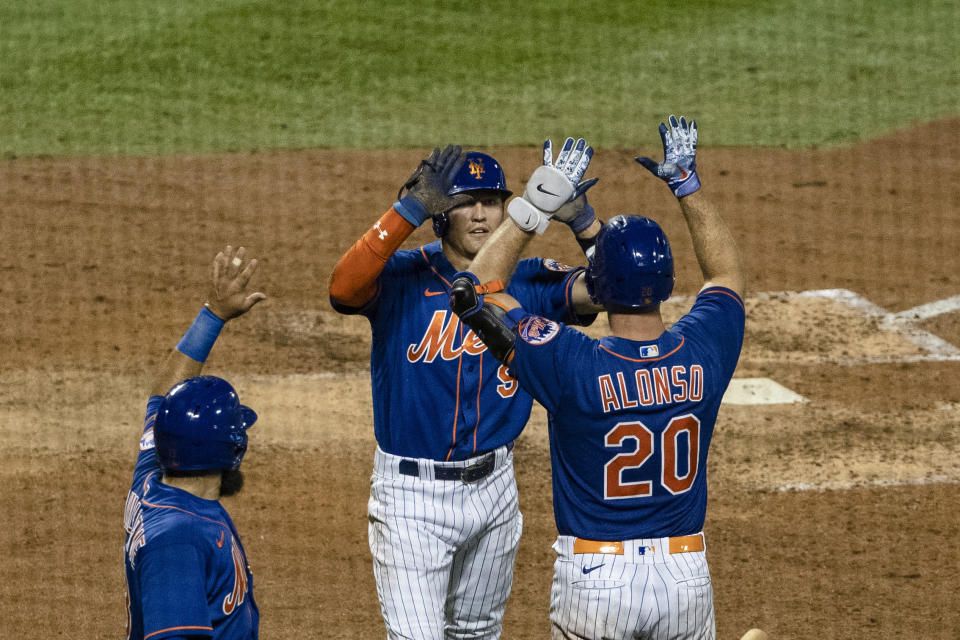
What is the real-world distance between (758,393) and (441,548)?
4.24 meters

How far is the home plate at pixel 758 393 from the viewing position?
7555 millimetres

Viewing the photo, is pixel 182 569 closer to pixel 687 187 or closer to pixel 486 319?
pixel 486 319

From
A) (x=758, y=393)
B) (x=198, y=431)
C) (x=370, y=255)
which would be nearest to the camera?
(x=198, y=431)

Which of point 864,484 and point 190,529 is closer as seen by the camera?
point 190,529

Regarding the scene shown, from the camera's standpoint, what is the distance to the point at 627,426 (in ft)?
10.5

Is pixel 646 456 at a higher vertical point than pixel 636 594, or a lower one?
higher

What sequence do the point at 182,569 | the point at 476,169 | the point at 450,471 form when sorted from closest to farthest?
1. the point at 182,569
2. the point at 450,471
3. the point at 476,169

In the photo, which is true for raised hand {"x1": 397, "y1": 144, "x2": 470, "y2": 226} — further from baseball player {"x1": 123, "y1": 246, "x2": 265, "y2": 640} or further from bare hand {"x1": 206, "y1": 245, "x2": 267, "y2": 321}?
baseball player {"x1": 123, "y1": 246, "x2": 265, "y2": 640}

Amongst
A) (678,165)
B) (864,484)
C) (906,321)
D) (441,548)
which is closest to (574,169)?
(678,165)

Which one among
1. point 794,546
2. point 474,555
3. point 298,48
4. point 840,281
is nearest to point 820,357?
point 840,281

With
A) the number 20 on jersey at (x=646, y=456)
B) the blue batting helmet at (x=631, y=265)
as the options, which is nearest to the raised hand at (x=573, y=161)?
the blue batting helmet at (x=631, y=265)

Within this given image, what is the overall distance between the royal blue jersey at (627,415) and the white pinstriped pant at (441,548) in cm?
62

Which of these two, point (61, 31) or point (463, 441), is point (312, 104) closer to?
point (61, 31)

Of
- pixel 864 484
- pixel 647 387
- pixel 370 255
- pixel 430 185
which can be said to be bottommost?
pixel 864 484
